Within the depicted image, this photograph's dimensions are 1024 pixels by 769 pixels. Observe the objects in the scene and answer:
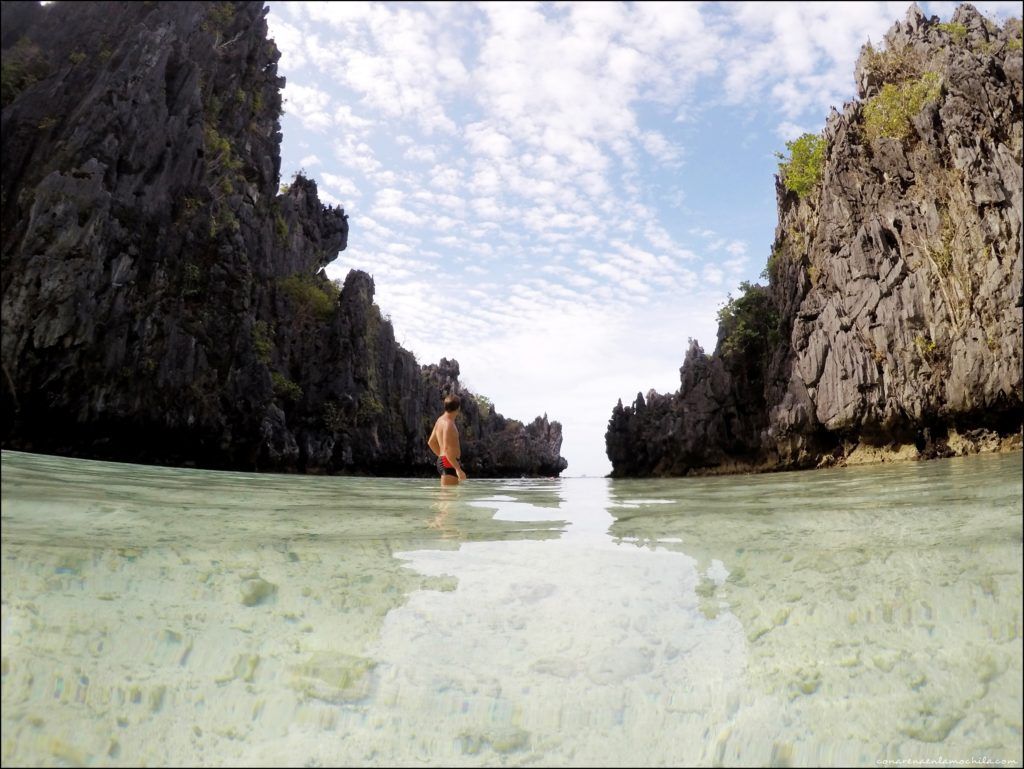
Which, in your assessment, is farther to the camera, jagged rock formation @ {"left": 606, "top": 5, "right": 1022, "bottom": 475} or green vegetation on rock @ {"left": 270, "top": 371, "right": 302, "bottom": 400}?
green vegetation on rock @ {"left": 270, "top": 371, "right": 302, "bottom": 400}

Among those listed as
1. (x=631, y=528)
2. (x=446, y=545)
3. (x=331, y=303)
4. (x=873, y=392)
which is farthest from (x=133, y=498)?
(x=331, y=303)

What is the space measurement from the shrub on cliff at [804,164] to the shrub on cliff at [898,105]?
15.9 feet

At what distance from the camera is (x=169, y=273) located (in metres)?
27.2

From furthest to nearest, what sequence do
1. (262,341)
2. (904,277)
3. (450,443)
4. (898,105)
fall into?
(262,341) → (898,105) → (904,277) → (450,443)

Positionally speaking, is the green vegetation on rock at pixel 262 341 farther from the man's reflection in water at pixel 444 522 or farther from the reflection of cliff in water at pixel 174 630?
the reflection of cliff in water at pixel 174 630

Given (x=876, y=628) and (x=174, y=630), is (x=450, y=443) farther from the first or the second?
(x=876, y=628)

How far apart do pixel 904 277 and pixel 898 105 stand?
7.41m

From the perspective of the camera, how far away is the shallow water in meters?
2.36

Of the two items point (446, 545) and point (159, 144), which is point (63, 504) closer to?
point (446, 545)

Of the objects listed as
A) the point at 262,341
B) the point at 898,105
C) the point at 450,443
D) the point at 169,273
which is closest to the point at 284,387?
the point at 262,341

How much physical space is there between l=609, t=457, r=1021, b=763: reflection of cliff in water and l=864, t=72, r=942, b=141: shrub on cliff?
75.2 ft

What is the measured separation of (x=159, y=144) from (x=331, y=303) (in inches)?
516

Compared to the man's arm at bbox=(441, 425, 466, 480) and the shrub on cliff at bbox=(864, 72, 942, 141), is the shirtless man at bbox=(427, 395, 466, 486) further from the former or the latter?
the shrub on cliff at bbox=(864, 72, 942, 141)

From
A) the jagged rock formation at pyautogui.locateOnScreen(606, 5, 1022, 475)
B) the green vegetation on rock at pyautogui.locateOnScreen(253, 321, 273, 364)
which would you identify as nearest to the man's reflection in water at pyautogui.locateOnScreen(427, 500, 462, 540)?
the jagged rock formation at pyautogui.locateOnScreen(606, 5, 1022, 475)
